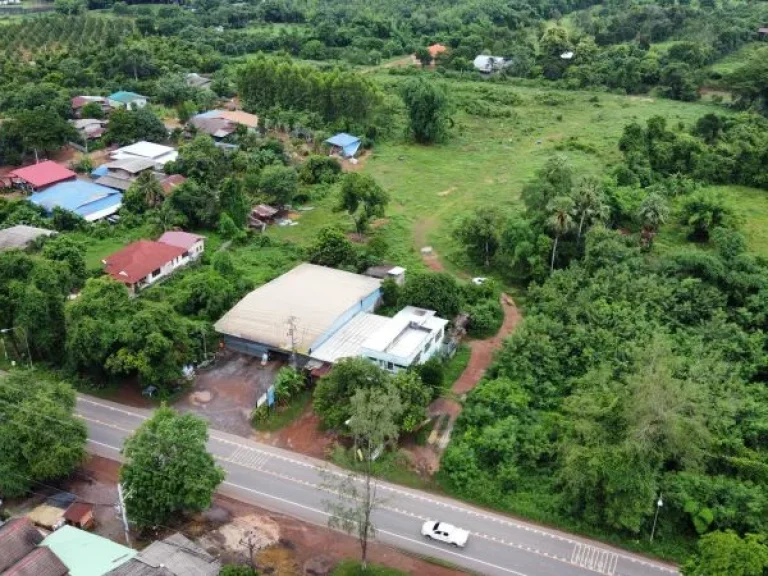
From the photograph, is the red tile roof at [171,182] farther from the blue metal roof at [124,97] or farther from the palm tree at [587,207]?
the palm tree at [587,207]

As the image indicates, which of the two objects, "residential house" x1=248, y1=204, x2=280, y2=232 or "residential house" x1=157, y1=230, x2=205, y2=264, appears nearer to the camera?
"residential house" x1=157, y1=230, x2=205, y2=264

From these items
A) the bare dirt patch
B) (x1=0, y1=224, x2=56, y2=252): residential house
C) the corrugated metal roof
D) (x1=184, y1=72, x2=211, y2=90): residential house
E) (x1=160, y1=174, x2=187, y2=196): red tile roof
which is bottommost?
the bare dirt patch

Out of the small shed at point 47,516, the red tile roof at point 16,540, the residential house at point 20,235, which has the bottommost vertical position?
the small shed at point 47,516

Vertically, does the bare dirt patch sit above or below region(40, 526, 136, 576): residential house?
below

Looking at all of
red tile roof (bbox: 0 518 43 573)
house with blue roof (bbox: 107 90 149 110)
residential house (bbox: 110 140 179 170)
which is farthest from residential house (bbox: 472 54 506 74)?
red tile roof (bbox: 0 518 43 573)

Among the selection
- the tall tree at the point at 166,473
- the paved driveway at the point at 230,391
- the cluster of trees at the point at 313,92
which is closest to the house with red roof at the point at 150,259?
the paved driveway at the point at 230,391

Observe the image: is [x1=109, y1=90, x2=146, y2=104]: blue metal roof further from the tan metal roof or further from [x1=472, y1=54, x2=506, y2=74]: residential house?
[x1=472, y1=54, x2=506, y2=74]: residential house
